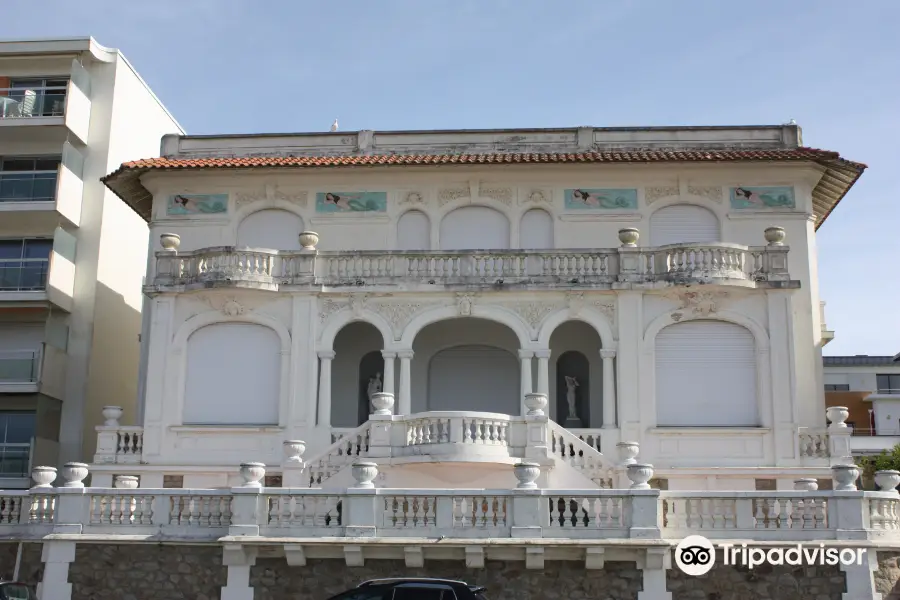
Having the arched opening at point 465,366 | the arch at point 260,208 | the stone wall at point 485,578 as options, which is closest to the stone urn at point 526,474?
the stone wall at point 485,578

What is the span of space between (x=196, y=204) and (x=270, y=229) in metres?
2.04

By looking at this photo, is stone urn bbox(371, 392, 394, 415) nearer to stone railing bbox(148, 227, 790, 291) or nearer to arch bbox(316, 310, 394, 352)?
arch bbox(316, 310, 394, 352)

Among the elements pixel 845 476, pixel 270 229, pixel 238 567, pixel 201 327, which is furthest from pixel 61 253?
pixel 845 476

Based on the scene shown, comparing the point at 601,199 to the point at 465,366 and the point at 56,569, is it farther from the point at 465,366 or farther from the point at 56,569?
the point at 56,569

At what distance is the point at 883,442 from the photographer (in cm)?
4656

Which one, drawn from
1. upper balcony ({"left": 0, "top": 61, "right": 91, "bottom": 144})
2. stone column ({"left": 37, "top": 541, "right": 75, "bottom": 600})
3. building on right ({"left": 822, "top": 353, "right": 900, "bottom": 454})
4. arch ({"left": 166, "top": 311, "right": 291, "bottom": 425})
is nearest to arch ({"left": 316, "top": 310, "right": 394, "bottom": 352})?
arch ({"left": 166, "top": 311, "right": 291, "bottom": 425})

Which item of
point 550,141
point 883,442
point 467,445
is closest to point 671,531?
point 467,445

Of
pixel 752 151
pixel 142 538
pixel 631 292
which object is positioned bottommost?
pixel 142 538

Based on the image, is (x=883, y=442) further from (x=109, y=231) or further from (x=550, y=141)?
(x=109, y=231)

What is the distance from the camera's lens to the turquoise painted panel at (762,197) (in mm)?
28953

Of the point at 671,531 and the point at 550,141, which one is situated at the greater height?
the point at 550,141

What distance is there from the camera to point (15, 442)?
3117cm

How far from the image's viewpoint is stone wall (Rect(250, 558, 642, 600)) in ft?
60.9

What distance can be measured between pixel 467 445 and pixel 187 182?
1207 cm
